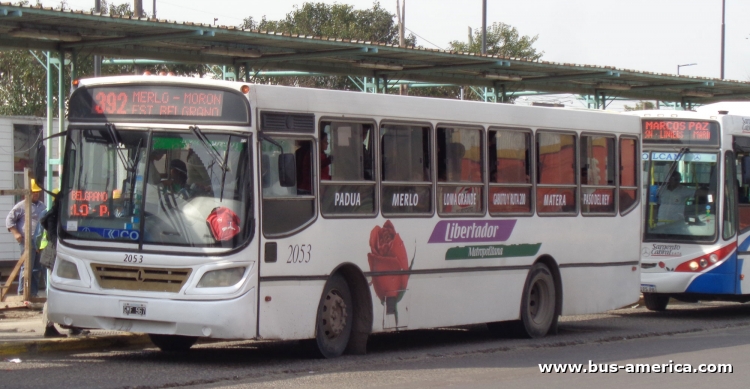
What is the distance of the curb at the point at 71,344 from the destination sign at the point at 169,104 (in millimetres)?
2446

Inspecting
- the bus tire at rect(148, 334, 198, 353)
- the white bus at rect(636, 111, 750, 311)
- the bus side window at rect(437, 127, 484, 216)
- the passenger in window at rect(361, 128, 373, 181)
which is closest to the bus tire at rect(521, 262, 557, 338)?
the bus side window at rect(437, 127, 484, 216)

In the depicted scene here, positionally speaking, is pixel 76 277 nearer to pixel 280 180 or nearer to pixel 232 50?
pixel 280 180

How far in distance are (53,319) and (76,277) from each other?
0.48 meters

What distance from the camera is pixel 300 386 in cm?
905

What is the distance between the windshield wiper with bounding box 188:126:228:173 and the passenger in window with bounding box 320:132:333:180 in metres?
1.17

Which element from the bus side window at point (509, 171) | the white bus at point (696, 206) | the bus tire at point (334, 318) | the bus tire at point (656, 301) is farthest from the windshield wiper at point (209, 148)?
the bus tire at point (656, 301)

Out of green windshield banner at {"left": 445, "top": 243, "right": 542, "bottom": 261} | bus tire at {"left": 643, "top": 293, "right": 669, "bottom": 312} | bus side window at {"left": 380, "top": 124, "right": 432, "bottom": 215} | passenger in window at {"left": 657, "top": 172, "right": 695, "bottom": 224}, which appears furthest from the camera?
bus tire at {"left": 643, "top": 293, "right": 669, "bottom": 312}

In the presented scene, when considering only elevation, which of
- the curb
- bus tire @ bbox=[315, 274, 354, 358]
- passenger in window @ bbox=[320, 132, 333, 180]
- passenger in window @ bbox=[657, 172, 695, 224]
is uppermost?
passenger in window @ bbox=[320, 132, 333, 180]

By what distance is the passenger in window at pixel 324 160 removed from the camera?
10.9m

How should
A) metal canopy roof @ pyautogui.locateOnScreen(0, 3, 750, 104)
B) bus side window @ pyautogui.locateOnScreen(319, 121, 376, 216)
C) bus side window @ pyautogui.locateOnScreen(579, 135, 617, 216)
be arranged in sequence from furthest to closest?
bus side window @ pyautogui.locateOnScreen(579, 135, 617, 216) < metal canopy roof @ pyautogui.locateOnScreen(0, 3, 750, 104) < bus side window @ pyautogui.locateOnScreen(319, 121, 376, 216)

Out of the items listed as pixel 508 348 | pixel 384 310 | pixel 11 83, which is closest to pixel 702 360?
pixel 508 348

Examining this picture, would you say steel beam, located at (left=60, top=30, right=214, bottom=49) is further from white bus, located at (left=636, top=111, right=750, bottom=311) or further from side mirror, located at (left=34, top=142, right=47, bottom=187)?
white bus, located at (left=636, top=111, right=750, bottom=311)

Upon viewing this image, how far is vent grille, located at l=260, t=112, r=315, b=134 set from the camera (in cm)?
1030

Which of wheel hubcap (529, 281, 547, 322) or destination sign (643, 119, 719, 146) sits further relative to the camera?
destination sign (643, 119, 719, 146)
